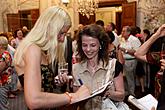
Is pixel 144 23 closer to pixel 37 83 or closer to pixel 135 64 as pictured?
pixel 135 64

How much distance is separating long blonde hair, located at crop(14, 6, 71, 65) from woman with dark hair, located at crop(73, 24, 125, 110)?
2.11ft

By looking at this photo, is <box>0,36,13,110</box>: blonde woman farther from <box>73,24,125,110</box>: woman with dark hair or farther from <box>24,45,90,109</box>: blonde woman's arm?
<box>24,45,90,109</box>: blonde woman's arm

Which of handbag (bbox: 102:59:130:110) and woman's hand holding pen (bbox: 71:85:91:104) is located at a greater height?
woman's hand holding pen (bbox: 71:85:91:104)

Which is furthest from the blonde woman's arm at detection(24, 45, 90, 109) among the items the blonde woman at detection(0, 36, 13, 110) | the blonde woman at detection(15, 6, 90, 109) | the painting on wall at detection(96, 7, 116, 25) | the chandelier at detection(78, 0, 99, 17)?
the painting on wall at detection(96, 7, 116, 25)

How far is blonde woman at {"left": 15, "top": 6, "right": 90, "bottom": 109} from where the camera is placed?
4.85 ft

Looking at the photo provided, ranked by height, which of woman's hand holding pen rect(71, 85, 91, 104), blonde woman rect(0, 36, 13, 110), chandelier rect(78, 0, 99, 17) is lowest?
blonde woman rect(0, 36, 13, 110)

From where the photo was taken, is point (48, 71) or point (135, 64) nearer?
point (48, 71)

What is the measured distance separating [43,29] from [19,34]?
5.83 metres

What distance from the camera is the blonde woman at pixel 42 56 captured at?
1.48 m

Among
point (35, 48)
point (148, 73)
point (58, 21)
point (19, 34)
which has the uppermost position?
Answer: point (58, 21)

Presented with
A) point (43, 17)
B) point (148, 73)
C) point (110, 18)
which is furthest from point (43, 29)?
point (110, 18)

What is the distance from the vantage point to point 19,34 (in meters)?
7.32

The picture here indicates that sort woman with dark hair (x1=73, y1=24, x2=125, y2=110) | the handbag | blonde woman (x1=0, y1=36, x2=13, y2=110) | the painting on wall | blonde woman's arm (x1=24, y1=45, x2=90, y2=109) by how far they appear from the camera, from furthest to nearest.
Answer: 1. the painting on wall
2. blonde woman (x1=0, y1=36, x2=13, y2=110)
3. woman with dark hair (x1=73, y1=24, x2=125, y2=110)
4. the handbag
5. blonde woman's arm (x1=24, y1=45, x2=90, y2=109)

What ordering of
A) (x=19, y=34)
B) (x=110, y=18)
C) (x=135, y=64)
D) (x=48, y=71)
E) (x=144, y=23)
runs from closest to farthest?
1. (x=48, y=71)
2. (x=135, y=64)
3. (x=19, y=34)
4. (x=144, y=23)
5. (x=110, y=18)
